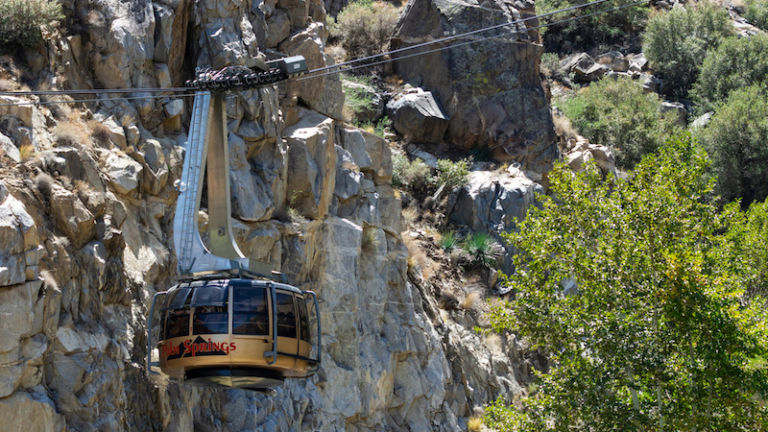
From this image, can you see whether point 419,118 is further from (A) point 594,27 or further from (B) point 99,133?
(A) point 594,27

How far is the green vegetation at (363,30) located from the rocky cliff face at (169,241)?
12.2 metres

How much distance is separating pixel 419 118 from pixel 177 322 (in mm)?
24123

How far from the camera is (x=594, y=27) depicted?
57.4m

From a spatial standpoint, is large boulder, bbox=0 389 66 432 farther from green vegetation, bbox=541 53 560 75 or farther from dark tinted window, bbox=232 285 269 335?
green vegetation, bbox=541 53 560 75

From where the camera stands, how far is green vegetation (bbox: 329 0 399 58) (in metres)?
43.0

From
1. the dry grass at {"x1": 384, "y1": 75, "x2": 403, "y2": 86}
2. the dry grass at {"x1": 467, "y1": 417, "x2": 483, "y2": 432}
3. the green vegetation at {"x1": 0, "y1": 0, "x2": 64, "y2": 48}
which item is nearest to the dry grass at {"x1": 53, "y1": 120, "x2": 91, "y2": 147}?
the green vegetation at {"x1": 0, "y1": 0, "x2": 64, "y2": 48}

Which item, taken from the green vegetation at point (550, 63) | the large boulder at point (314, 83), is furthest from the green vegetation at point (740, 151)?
the large boulder at point (314, 83)

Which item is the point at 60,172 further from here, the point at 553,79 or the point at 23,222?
the point at 553,79

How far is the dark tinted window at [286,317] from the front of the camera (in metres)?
16.4

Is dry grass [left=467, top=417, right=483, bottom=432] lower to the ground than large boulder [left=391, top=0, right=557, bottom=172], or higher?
lower

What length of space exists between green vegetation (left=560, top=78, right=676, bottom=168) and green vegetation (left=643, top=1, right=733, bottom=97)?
8.03m

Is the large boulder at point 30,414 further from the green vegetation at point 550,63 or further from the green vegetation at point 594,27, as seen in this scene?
the green vegetation at point 594,27

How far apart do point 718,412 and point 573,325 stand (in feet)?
11.5

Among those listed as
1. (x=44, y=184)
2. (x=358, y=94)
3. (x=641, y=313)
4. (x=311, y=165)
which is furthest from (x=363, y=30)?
(x=44, y=184)
